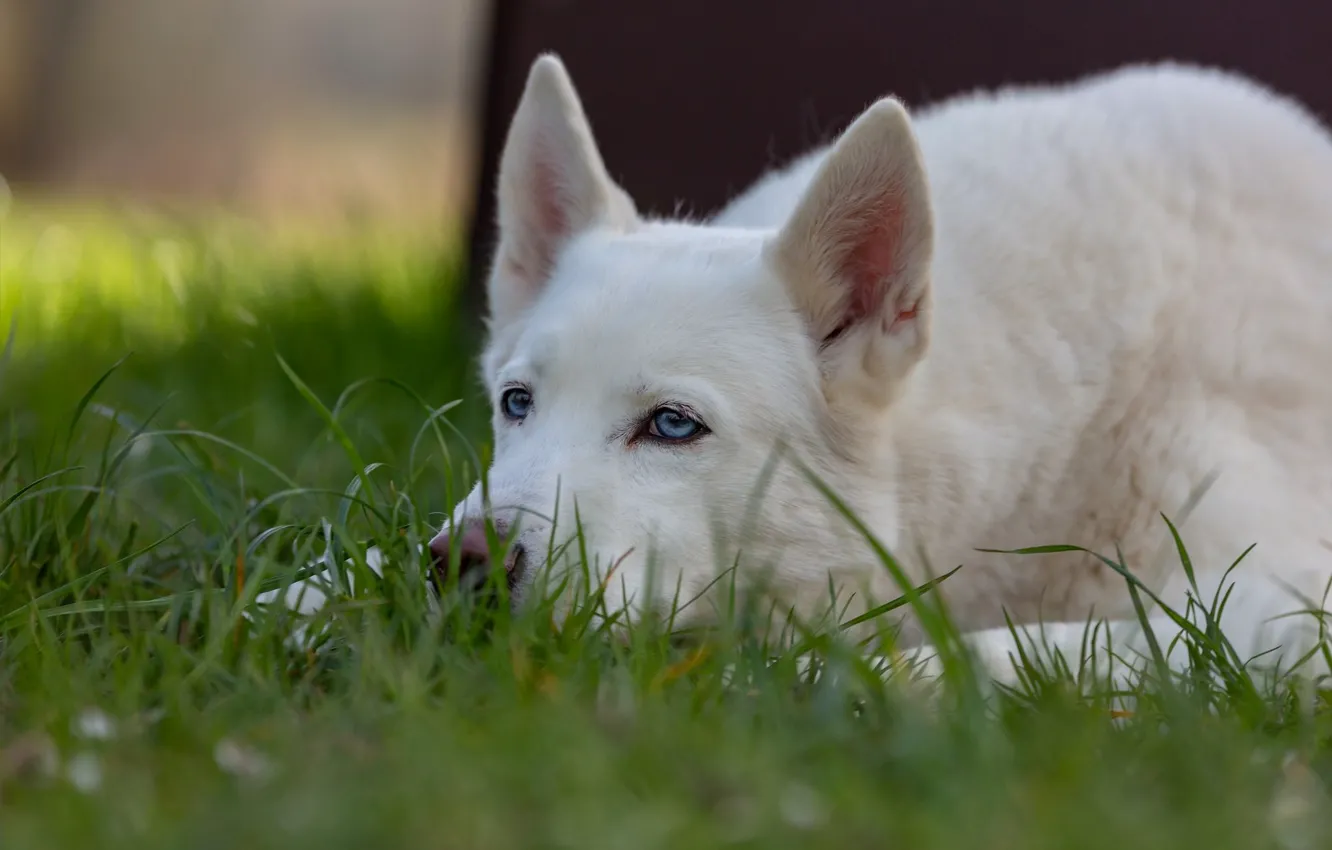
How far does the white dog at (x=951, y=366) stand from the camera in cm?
262

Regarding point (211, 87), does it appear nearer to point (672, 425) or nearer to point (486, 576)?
point (672, 425)

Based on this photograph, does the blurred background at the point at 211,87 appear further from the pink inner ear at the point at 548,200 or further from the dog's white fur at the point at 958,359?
the dog's white fur at the point at 958,359

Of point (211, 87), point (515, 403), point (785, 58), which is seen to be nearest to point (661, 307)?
point (515, 403)

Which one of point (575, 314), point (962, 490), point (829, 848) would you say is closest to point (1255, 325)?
point (962, 490)

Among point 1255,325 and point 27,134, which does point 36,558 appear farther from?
point 27,134

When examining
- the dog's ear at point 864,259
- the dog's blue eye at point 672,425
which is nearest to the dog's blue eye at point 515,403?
the dog's blue eye at point 672,425

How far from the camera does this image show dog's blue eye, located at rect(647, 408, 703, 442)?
2.65 metres

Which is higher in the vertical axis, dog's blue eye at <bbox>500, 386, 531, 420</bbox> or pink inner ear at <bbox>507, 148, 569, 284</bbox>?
pink inner ear at <bbox>507, 148, 569, 284</bbox>

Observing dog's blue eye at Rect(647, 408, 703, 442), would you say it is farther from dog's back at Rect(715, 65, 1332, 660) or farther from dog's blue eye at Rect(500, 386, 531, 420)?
dog's back at Rect(715, 65, 1332, 660)

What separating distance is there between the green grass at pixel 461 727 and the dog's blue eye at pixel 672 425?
38 cm

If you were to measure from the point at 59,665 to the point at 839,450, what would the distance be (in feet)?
4.68

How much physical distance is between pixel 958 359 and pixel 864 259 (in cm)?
38

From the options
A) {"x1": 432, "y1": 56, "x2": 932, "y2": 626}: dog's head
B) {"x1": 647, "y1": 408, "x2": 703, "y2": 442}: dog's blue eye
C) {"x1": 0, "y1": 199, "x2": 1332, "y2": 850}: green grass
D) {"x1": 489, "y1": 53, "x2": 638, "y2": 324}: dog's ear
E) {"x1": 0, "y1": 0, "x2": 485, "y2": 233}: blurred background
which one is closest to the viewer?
{"x1": 0, "y1": 199, "x2": 1332, "y2": 850}: green grass

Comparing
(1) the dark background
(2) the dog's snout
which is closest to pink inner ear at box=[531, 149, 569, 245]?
(2) the dog's snout
